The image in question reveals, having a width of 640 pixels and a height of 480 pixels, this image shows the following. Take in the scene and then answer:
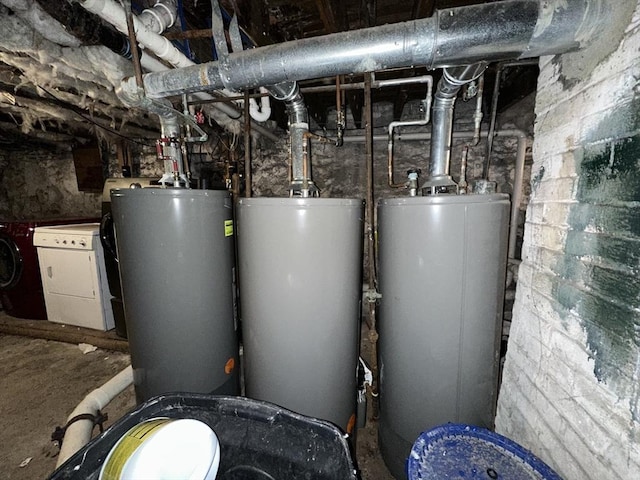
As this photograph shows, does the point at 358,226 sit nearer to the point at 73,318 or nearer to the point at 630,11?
the point at 630,11

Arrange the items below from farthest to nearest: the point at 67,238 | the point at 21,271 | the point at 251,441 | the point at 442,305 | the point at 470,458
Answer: the point at 21,271 → the point at 67,238 → the point at 442,305 → the point at 470,458 → the point at 251,441

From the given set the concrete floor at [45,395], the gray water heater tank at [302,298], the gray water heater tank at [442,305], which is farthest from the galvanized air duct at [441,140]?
the concrete floor at [45,395]

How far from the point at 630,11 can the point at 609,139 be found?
330 mm

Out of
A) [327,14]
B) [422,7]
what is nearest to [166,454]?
[327,14]

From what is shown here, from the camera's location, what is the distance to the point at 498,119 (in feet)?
9.17

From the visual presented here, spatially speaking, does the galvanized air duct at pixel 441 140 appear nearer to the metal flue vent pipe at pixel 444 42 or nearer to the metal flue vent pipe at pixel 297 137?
the metal flue vent pipe at pixel 444 42

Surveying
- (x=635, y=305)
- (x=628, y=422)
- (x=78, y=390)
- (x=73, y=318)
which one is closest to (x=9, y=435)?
(x=78, y=390)

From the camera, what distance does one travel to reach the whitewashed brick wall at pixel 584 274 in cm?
69

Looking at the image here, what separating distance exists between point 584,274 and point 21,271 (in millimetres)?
4416

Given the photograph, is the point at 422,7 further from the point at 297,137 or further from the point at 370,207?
the point at 370,207

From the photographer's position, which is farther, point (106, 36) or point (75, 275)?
point (75, 275)

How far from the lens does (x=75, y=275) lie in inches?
100

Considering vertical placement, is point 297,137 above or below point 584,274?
above

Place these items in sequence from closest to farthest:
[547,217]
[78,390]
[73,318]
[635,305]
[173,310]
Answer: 1. [635,305]
2. [547,217]
3. [173,310]
4. [78,390]
5. [73,318]
